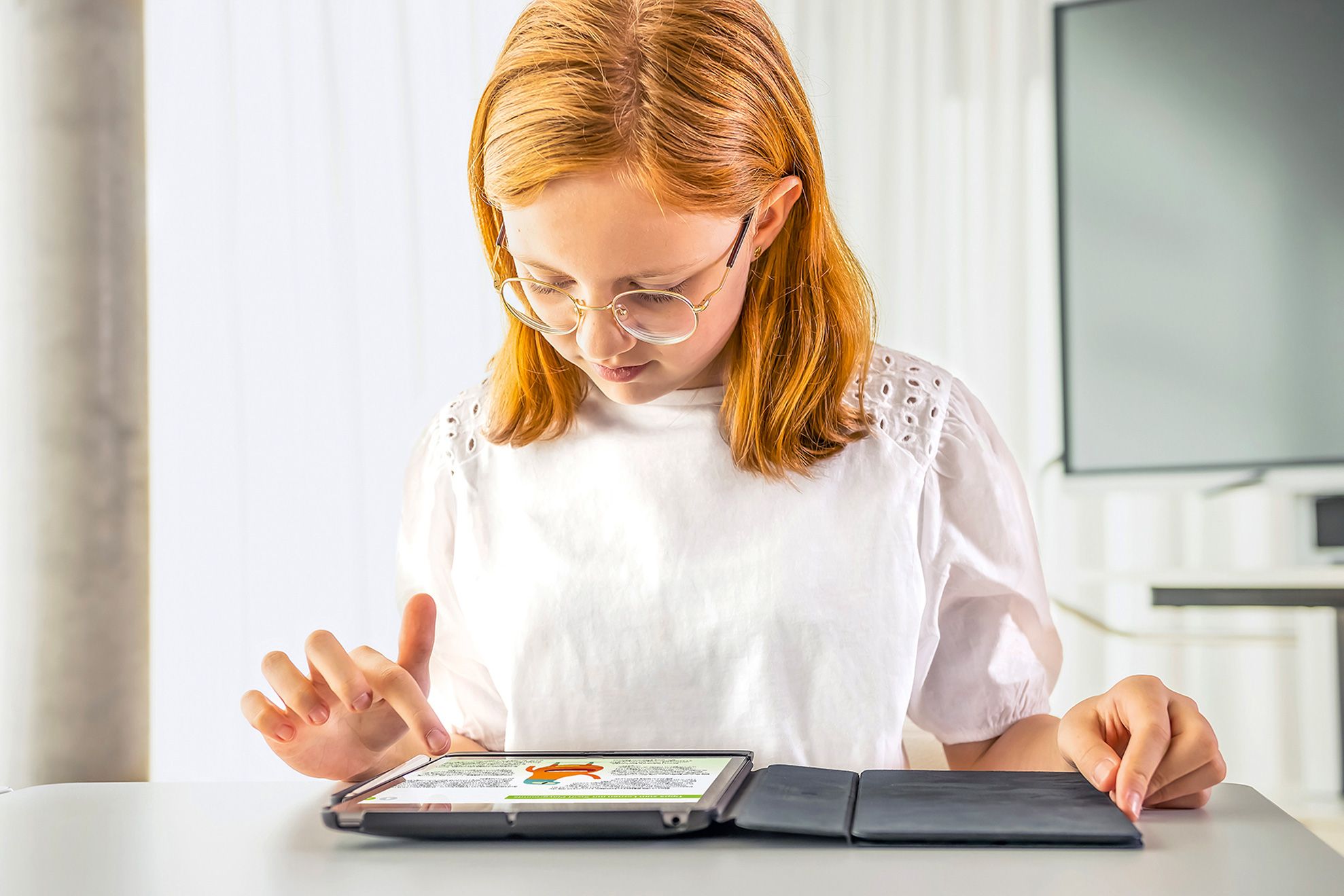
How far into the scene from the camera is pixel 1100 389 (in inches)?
75.1

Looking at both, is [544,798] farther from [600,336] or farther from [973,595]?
[973,595]

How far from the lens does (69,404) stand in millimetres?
1704

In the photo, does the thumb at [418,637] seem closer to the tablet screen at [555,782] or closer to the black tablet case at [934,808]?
the tablet screen at [555,782]

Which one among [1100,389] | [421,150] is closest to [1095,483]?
[1100,389]

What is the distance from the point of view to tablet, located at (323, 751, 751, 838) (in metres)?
0.43

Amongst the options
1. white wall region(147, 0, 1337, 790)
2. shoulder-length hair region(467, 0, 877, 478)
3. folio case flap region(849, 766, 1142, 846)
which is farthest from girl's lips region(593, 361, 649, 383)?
white wall region(147, 0, 1337, 790)

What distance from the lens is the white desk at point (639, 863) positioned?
1.22 feet

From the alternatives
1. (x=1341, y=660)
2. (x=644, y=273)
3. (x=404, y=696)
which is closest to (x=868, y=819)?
(x=404, y=696)

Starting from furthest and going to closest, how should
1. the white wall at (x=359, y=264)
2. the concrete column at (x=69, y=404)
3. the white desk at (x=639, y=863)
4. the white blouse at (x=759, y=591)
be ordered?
the white wall at (x=359, y=264) → the concrete column at (x=69, y=404) → the white blouse at (x=759, y=591) → the white desk at (x=639, y=863)

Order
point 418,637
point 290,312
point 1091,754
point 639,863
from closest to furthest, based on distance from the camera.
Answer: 1. point 639,863
2. point 1091,754
3. point 418,637
4. point 290,312

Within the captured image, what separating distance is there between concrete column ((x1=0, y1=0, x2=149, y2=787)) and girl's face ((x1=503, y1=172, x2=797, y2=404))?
1.27m

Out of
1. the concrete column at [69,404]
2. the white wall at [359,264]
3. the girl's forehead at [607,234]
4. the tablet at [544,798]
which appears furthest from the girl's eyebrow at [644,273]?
the white wall at [359,264]

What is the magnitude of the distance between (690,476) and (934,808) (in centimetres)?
45

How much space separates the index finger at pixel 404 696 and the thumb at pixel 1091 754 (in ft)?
1.00
